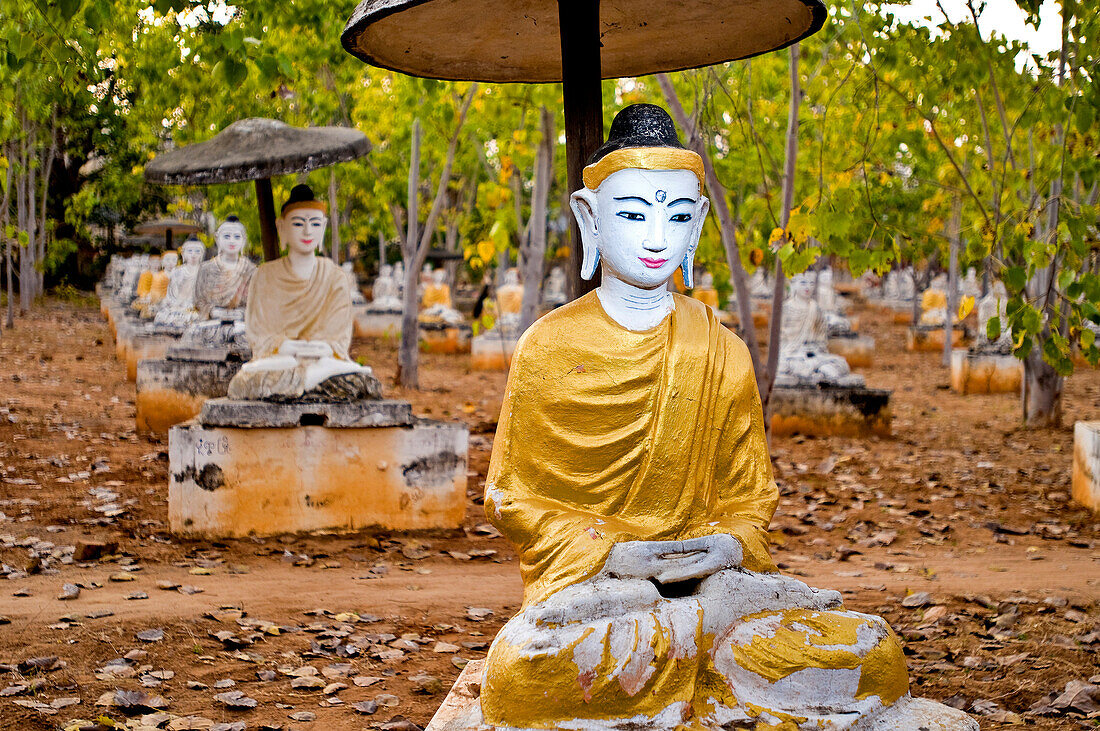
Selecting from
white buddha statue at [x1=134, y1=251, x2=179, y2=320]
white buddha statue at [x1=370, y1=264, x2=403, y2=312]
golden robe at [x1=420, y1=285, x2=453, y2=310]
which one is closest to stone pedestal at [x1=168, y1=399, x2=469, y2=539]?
white buddha statue at [x1=134, y1=251, x2=179, y2=320]

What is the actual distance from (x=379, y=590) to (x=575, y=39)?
3.28m

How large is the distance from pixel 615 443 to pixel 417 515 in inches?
156

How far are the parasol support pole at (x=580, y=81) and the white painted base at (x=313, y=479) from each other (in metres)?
3.27

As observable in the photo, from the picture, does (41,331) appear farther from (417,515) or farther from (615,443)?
(615,443)

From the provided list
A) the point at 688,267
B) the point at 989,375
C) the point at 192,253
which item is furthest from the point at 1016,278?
the point at 192,253

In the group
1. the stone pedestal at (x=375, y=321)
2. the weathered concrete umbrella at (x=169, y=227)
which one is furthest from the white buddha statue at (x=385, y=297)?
the weathered concrete umbrella at (x=169, y=227)

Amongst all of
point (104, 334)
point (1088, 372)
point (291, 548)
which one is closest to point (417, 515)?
point (291, 548)

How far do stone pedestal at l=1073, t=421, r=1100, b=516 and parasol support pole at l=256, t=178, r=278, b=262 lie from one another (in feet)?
20.1

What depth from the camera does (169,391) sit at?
10094 millimetres

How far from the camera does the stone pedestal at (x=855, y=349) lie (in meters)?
18.6

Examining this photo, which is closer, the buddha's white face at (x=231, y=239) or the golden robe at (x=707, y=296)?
the buddha's white face at (x=231, y=239)

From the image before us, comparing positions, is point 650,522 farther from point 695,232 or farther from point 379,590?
point 379,590

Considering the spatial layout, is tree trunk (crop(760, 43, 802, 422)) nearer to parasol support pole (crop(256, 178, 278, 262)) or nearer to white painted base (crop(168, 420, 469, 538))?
white painted base (crop(168, 420, 469, 538))

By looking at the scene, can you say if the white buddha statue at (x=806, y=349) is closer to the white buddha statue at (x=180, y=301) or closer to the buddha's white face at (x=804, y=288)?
the buddha's white face at (x=804, y=288)
